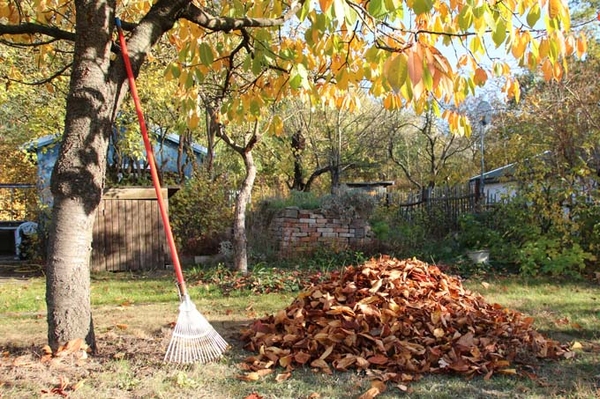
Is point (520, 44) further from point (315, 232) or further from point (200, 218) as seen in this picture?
point (200, 218)

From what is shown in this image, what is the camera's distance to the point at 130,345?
3.93 meters

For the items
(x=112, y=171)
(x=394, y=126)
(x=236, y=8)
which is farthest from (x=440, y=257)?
(x=394, y=126)

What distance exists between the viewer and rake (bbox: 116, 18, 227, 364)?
3318mm

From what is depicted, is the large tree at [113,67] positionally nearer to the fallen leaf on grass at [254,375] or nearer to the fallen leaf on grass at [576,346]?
the fallen leaf on grass at [254,375]

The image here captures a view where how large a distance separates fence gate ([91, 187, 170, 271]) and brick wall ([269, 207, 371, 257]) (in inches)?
104

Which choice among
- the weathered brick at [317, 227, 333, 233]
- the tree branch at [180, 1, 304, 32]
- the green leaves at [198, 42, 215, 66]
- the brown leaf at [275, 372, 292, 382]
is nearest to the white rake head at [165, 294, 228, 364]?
the brown leaf at [275, 372, 292, 382]

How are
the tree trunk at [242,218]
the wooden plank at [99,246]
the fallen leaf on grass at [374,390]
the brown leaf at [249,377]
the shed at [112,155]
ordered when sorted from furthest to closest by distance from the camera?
the shed at [112,155]
the wooden plank at [99,246]
the tree trunk at [242,218]
the brown leaf at [249,377]
the fallen leaf on grass at [374,390]

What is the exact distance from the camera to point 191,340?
3512 millimetres

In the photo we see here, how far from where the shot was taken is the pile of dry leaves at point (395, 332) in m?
3.59

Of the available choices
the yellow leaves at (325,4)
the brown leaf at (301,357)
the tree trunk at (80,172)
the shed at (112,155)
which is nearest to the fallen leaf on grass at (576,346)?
the brown leaf at (301,357)

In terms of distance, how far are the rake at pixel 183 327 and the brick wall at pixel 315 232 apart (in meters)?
7.03

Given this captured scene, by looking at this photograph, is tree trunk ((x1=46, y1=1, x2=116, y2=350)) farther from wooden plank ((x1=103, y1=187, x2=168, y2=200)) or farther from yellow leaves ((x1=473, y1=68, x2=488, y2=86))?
wooden plank ((x1=103, y1=187, x2=168, y2=200))

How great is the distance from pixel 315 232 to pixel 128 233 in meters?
4.11

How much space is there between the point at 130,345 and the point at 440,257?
718cm
